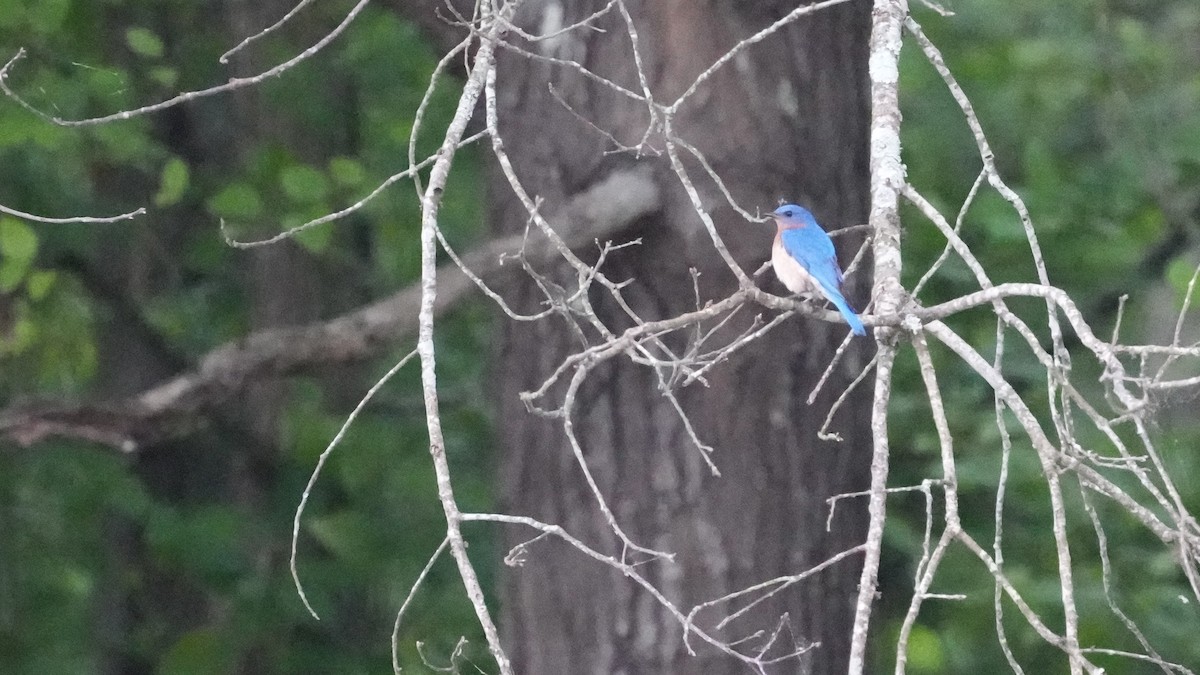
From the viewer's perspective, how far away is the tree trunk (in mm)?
2734

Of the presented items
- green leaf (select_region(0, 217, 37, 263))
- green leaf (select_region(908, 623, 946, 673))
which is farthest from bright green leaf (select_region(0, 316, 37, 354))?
green leaf (select_region(908, 623, 946, 673))

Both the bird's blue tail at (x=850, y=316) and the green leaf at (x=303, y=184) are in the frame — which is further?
the green leaf at (x=303, y=184)

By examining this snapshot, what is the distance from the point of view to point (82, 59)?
14.0ft

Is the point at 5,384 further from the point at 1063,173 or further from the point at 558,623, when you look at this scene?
the point at 1063,173

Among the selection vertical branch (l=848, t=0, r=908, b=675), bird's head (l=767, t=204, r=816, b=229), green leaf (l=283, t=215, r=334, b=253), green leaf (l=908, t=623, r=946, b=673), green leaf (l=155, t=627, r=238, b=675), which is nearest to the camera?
vertical branch (l=848, t=0, r=908, b=675)

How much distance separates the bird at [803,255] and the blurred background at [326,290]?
1.07 m

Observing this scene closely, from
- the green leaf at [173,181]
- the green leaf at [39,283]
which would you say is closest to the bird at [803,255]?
the green leaf at [173,181]

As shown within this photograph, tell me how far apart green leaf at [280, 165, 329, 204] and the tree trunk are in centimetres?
126

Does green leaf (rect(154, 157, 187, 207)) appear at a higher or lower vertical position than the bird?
higher

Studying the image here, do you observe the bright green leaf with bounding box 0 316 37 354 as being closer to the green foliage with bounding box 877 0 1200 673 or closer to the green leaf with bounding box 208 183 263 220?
the green leaf with bounding box 208 183 263 220

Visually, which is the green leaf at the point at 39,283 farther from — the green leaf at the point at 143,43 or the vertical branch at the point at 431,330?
the vertical branch at the point at 431,330

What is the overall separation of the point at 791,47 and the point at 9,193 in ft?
8.21

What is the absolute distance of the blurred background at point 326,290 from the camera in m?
4.04

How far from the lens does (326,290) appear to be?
5.64 meters
